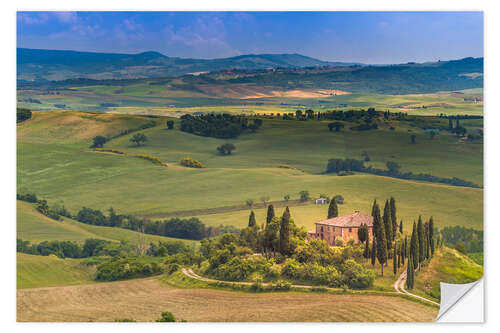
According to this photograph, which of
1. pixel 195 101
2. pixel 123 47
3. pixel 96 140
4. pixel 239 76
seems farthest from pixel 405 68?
pixel 96 140

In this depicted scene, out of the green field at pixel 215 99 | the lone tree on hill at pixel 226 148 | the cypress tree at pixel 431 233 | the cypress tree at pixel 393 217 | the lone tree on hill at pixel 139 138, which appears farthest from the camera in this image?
the lone tree on hill at pixel 139 138

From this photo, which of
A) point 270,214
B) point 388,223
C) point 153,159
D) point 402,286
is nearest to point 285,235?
point 270,214

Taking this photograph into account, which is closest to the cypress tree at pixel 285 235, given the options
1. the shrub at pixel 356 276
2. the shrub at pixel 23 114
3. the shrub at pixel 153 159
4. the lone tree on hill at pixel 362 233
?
the shrub at pixel 356 276

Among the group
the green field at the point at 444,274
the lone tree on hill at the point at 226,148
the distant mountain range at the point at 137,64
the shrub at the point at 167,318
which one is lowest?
the shrub at the point at 167,318

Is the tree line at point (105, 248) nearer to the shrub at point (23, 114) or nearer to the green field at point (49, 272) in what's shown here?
the green field at point (49, 272)

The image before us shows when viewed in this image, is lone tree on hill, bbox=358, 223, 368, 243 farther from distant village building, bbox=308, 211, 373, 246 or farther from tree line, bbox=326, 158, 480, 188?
tree line, bbox=326, 158, 480, 188

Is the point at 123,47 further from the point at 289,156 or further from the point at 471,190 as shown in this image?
the point at 471,190
